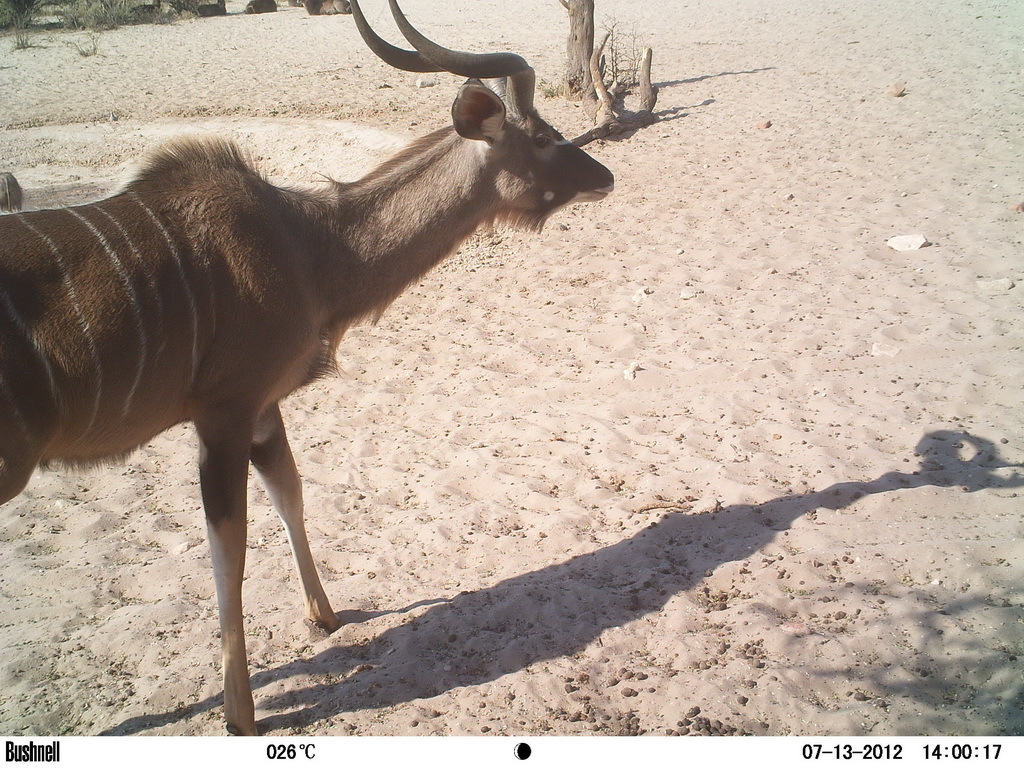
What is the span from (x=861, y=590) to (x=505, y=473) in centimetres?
188

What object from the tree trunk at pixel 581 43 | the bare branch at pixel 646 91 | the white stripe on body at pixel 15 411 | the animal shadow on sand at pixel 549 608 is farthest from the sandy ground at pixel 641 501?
the tree trunk at pixel 581 43

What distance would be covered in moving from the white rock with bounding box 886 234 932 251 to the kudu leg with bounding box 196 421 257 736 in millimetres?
5615

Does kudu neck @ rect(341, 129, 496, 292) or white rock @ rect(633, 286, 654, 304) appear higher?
kudu neck @ rect(341, 129, 496, 292)

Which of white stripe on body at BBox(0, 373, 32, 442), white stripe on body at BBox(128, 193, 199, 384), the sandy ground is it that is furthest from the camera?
the sandy ground

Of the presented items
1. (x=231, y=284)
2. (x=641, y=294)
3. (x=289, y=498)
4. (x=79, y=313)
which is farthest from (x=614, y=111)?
(x=79, y=313)

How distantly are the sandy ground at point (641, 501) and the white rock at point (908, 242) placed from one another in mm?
119

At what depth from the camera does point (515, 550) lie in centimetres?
396

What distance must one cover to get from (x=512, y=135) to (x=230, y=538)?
6.41 ft

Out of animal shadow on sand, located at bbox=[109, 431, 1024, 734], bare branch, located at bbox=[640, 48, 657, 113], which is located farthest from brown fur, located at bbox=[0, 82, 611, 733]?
bare branch, located at bbox=[640, 48, 657, 113]

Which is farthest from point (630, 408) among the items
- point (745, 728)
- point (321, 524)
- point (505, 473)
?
point (745, 728)

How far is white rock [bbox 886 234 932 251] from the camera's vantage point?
670 centimetres

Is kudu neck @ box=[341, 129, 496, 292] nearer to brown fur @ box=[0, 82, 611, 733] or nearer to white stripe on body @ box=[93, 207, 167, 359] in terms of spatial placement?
brown fur @ box=[0, 82, 611, 733]

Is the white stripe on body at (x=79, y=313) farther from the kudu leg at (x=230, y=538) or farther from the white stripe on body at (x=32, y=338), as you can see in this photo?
the kudu leg at (x=230, y=538)

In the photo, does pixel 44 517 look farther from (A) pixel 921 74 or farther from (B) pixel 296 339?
(A) pixel 921 74
